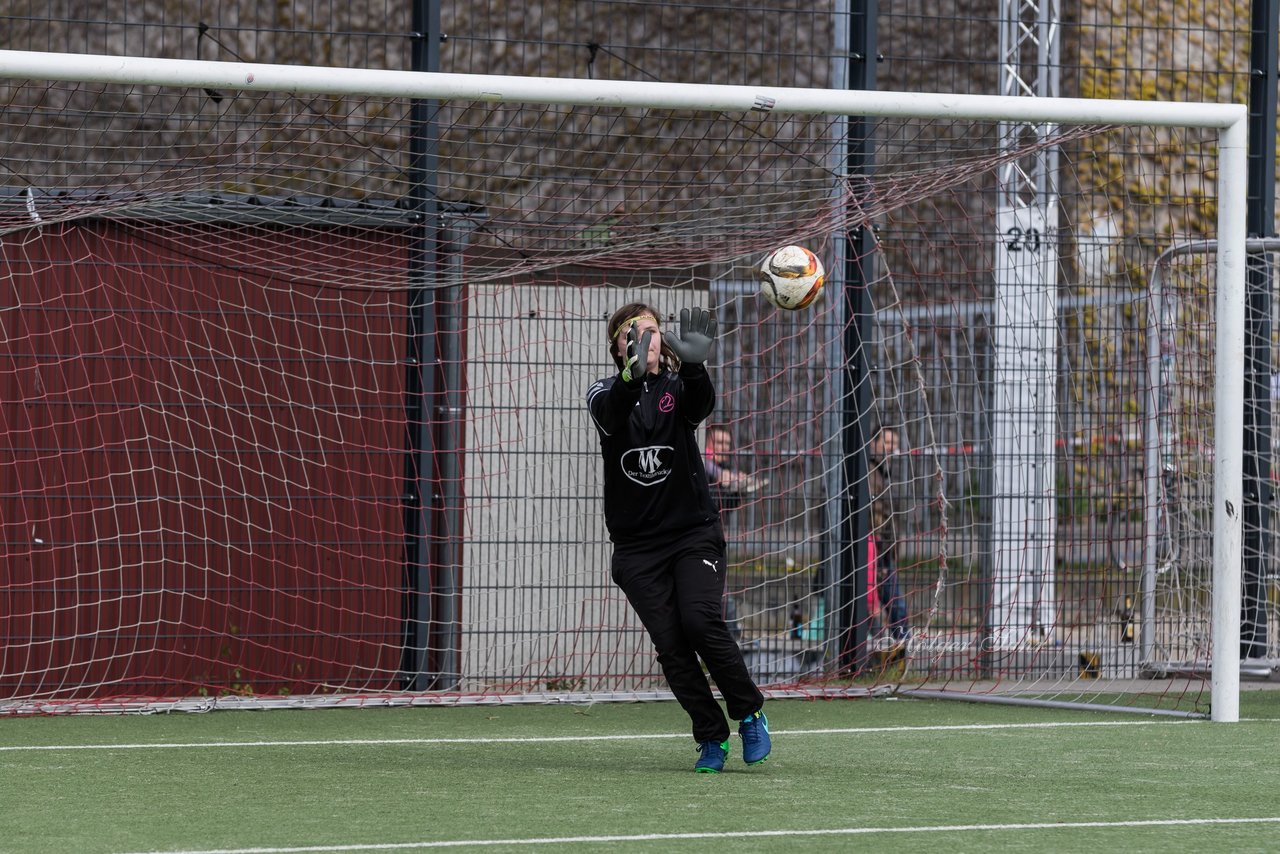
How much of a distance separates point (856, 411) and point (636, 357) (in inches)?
168

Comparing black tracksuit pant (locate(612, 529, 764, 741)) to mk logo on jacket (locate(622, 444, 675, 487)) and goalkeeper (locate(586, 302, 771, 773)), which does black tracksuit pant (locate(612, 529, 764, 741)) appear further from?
mk logo on jacket (locate(622, 444, 675, 487))

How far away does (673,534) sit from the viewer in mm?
6633

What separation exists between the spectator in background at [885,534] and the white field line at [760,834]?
4.43 meters

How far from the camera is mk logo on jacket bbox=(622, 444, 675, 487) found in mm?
6617

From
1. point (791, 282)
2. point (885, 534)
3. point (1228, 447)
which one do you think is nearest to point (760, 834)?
point (791, 282)

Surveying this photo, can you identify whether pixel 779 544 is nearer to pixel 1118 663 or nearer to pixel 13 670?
pixel 1118 663

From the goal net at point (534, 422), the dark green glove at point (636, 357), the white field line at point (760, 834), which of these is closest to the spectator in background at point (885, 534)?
the goal net at point (534, 422)

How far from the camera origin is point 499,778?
6602 mm

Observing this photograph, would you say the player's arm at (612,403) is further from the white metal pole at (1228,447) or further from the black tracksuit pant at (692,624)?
the white metal pole at (1228,447)

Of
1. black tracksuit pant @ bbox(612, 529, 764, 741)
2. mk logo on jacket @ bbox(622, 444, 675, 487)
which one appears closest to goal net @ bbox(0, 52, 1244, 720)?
mk logo on jacket @ bbox(622, 444, 675, 487)

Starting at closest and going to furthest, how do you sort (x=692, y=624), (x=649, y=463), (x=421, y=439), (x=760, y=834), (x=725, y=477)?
(x=760, y=834) → (x=692, y=624) → (x=649, y=463) → (x=421, y=439) → (x=725, y=477)

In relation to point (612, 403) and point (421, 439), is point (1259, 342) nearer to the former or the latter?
point (421, 439)

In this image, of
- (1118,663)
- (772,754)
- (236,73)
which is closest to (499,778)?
(772,754)

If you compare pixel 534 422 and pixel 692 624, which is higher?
pixel 534 422
